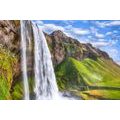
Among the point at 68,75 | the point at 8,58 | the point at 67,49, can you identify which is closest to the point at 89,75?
the point at 68,75

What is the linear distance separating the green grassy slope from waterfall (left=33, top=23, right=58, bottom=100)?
0.23ft

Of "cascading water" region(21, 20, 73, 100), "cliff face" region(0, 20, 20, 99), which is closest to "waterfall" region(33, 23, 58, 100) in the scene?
"cascading water" region(21, 20, 73, 100)

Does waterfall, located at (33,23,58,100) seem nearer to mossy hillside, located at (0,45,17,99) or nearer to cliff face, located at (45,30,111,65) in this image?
cliff face, located at (45,30,111,65)

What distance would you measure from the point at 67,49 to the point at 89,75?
0.31m

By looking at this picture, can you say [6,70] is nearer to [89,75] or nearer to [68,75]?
[68,75]

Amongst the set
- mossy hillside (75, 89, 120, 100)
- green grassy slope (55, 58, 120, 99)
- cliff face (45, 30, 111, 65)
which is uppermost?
cliff face (45, 30, 111, 65)

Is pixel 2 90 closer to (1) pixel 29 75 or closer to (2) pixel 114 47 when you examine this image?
(1) pixel 29 75

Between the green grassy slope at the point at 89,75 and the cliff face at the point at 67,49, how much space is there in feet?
0.15

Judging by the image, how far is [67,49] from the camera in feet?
17.7

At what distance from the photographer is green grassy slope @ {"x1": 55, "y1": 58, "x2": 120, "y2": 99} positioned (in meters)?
5.34
